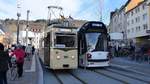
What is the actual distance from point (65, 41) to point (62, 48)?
585 mm

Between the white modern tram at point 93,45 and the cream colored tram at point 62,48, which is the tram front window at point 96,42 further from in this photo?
the cream colored tram at point 62,48

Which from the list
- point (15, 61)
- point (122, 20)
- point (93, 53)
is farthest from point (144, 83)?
point (122, 20)

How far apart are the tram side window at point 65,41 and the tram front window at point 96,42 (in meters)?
4.27

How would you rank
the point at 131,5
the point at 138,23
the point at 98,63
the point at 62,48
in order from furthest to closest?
1. the point at 131,5
2. the point at 138,23
3. the point at 98,63
4. the point at 62,48

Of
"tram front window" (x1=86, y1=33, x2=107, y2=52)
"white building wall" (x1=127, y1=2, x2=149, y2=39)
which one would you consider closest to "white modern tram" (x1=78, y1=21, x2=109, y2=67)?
"tram front window" (x1=86, y1=33, x2=107, y2=52)

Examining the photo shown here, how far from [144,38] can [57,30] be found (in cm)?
6046

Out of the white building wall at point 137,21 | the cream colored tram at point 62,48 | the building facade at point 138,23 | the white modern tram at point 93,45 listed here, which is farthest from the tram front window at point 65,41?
the white building wall at point 137,21

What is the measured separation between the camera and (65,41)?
25.7 metres

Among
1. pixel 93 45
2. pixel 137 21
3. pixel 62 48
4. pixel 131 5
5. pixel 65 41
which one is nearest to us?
pixel 62 48

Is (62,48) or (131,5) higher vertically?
(131,5)

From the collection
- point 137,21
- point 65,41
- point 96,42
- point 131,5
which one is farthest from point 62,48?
point 131,5

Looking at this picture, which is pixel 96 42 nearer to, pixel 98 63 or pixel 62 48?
pixel 98 63

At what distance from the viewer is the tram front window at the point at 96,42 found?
30.1 metres

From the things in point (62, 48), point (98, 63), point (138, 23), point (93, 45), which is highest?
point (138, 23)
